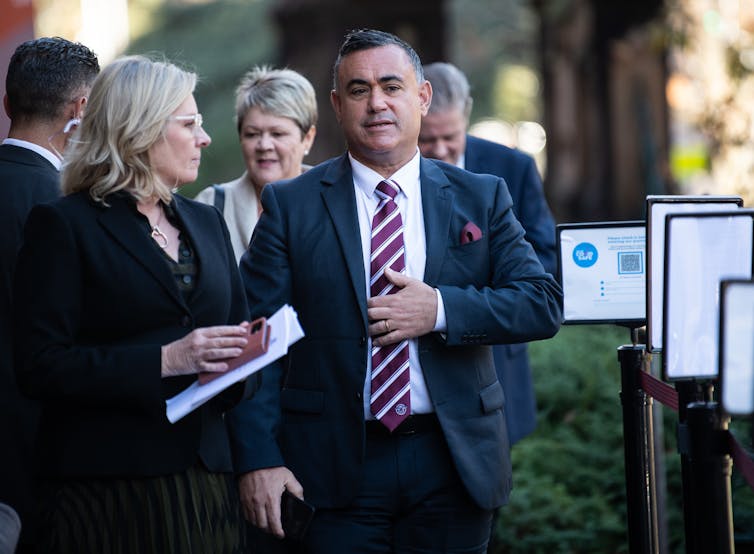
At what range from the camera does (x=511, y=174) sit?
6340 mm

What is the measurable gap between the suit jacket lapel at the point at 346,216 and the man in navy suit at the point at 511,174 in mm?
1752

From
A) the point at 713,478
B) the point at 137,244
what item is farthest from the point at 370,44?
the point at 713,478

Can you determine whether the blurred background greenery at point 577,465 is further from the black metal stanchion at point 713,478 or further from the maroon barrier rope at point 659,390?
the black metal stanchion at point 713,478

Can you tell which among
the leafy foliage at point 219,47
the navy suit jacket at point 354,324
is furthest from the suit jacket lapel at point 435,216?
the leafy foliage at point 219,47

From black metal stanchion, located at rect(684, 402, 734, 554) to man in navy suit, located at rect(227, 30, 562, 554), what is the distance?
744 millimetres

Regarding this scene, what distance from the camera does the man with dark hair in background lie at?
473 cm

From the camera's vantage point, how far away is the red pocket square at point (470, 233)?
14.3 ft

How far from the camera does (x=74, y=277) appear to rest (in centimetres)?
382

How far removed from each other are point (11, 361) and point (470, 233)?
5.55 ft

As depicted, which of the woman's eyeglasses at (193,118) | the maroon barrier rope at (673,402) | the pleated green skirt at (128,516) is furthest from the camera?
the woman's eyeglasses at (193,118)

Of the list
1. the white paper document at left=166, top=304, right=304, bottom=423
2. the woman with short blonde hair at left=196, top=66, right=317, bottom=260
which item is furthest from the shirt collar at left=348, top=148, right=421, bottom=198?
the woman with short blonde hair at left=196, top=66, right=317, bottom=260

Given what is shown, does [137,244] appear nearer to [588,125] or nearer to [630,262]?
[630,262]

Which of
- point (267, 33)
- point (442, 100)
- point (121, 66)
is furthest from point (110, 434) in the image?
point (267, 33)

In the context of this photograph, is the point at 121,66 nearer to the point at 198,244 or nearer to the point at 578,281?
the point at 198,244
